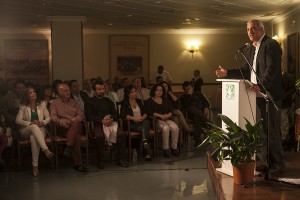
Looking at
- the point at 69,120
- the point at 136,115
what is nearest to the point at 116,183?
the point at 69,120

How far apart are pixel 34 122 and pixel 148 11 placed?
510 centimetres

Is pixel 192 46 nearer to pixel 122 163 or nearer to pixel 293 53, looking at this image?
pixel 293 53

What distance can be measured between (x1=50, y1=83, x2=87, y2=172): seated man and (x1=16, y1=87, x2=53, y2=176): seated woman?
15cm

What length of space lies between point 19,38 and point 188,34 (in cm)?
588

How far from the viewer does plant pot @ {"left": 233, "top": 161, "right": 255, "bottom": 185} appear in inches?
167

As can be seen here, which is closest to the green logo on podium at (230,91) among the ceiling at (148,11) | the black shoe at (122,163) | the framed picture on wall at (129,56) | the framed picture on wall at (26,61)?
the black shoe at (122,163)

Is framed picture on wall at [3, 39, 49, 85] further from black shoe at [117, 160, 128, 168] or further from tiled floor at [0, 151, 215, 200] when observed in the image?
tiled floor at [0, 151, 215, 200]

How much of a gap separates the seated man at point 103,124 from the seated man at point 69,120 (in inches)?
8.1

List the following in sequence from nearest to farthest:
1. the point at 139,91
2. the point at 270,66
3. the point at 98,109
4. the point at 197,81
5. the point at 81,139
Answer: the point at 270,66 → the point at 81,139 → the point at 98,109 → the point at 139,91 → the point at 197,81

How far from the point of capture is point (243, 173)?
429cm

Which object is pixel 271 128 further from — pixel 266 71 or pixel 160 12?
pixel 160 12

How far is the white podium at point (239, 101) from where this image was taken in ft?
14.7

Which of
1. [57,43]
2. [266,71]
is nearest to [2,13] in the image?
[57,43]

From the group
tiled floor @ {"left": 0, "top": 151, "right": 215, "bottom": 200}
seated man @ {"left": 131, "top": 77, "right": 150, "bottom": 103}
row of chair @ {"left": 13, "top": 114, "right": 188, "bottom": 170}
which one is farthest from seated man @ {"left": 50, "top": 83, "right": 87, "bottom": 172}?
seated man @ {"left": 131, "top": 77, "right": 150, "bottom": 103}
